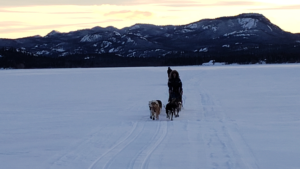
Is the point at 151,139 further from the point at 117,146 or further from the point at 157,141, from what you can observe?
the point at 117,146

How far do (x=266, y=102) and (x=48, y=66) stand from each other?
5340 inches

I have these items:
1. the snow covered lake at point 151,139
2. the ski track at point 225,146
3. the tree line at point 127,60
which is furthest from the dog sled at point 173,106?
the tree line at point 127,60

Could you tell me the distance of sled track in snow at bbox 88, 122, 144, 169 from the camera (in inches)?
263

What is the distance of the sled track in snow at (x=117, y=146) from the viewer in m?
6.68

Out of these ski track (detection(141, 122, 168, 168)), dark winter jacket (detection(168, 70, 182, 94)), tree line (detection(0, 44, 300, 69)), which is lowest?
tree line (detection(0, 44, 300, 69))

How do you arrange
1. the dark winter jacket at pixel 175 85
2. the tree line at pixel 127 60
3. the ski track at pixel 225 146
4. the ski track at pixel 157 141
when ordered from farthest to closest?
the tree line at pixel 127 60 < the dark winter jacket at pixel 175 85 < the ski track at pixel 157 141 < the ski track at pixel 225 146

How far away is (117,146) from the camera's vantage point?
7930mm

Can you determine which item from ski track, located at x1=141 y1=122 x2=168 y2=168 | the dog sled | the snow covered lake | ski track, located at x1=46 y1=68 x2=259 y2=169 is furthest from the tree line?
ski track, located at x1=141 y1=122 x2=168 y2=168

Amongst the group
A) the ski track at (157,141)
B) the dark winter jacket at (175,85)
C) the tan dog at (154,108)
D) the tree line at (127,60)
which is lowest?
the tree line at (127,60)

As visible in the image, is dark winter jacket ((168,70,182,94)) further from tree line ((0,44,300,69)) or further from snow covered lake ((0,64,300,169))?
tree line ((0,44,300,69))

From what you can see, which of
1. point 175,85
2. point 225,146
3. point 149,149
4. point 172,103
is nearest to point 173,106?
point 172,103

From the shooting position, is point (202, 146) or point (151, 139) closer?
point (202, 146)

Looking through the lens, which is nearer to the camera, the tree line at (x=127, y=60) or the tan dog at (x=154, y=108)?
the tan dog at (x=154, y=108)

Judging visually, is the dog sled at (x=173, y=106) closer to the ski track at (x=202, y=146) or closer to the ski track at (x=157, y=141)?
the ski track at (x=202, y=146)
